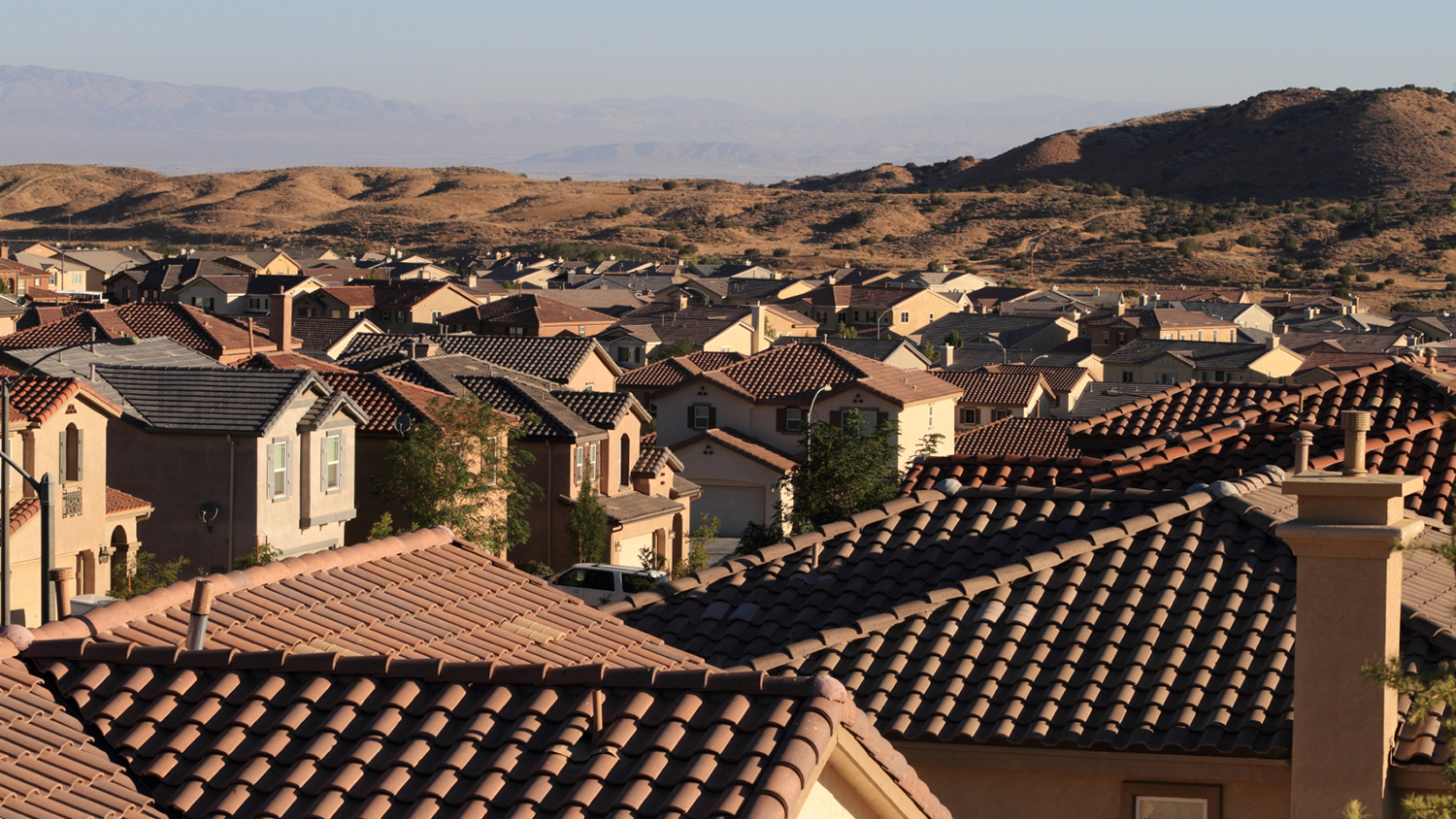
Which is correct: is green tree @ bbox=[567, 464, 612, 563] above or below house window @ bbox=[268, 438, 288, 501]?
below

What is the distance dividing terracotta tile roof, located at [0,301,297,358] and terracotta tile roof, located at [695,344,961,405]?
57.4ft

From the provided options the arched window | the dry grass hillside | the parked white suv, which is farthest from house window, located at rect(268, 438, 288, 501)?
the dry grass hillside

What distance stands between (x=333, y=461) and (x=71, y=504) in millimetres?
7592

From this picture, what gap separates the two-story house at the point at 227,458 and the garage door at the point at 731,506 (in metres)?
23.9

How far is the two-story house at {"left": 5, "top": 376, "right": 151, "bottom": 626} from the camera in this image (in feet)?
95.6

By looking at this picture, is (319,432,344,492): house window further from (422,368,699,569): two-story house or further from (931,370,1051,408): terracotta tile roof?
(931,370,1051,408): terracotta tile roof

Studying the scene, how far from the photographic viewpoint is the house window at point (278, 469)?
117ft

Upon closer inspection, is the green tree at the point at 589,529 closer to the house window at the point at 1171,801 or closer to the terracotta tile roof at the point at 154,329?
the terracotta tile roof at the point at 154,329

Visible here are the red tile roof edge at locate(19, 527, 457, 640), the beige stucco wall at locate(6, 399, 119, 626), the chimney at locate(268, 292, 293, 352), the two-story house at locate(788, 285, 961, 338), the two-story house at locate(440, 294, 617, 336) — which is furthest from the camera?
the two-story house at locate(788, 285, 961, 338)

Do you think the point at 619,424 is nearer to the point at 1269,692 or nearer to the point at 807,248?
the point at 1269,692

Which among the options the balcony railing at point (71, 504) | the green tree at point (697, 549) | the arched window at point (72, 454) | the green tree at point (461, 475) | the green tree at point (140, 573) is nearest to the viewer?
the balcony railing at point (71, 504)

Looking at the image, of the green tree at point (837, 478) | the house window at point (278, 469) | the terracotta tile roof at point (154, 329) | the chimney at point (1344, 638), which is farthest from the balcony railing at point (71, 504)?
the chimney at point (1344, 638)

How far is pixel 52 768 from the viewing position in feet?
22.2

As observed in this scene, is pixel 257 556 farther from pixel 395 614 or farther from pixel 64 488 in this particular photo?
pixel 395 614
